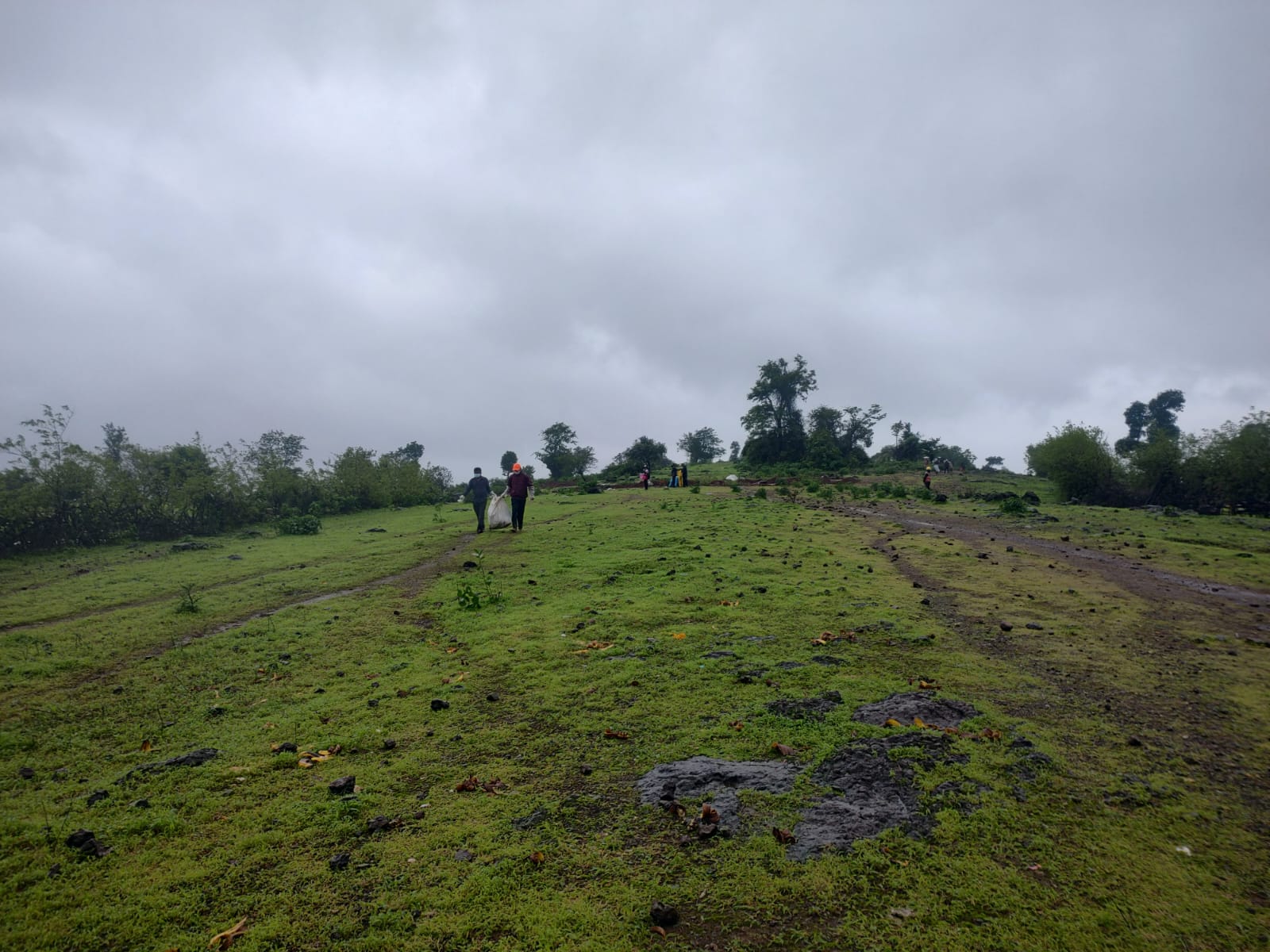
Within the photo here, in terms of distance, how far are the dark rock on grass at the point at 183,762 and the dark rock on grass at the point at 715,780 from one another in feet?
14.9

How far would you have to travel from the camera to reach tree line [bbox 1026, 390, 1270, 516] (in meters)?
31.0

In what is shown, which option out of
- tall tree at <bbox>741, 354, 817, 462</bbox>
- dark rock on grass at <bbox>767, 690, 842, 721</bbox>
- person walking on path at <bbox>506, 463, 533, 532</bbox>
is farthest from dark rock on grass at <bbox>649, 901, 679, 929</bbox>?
tall tree at <bbox>741, 354, 817, 462</bbox>

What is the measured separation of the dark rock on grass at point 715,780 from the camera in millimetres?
4895

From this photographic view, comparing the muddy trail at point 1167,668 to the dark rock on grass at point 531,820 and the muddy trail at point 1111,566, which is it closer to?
the muddy trail at point 1111,566

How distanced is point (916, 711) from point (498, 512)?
1915 centimetres

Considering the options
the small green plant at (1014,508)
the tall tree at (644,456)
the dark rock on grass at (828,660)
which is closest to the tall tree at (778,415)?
the tall tree at (644,456)

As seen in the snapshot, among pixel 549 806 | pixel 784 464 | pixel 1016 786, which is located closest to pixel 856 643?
pixel 1016 786

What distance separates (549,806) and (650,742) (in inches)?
52.5

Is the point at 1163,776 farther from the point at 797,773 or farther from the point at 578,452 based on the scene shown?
the point at 578,452

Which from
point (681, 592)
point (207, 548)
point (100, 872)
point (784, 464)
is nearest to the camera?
point (100, 872)

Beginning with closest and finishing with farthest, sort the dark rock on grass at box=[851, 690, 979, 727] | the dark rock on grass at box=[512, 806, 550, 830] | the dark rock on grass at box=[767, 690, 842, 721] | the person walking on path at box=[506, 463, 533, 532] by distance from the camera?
the dark rock on grass at box=[512, 806, 550, 830] < the dark rock on grass at box=[851, 690, 979, 727] < the dark rock on grass at box=[767, 690, 842, 721] < the person walking on path at box=[506, 463, 533, 532]

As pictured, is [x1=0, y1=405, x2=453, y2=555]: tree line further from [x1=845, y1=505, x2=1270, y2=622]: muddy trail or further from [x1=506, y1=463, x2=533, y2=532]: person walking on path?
[x1=845, y1=505, x2=1270, y2=622]: muddy trail

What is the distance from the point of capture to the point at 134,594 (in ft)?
46.9

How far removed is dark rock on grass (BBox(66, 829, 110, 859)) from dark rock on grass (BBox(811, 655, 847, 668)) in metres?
7.45
